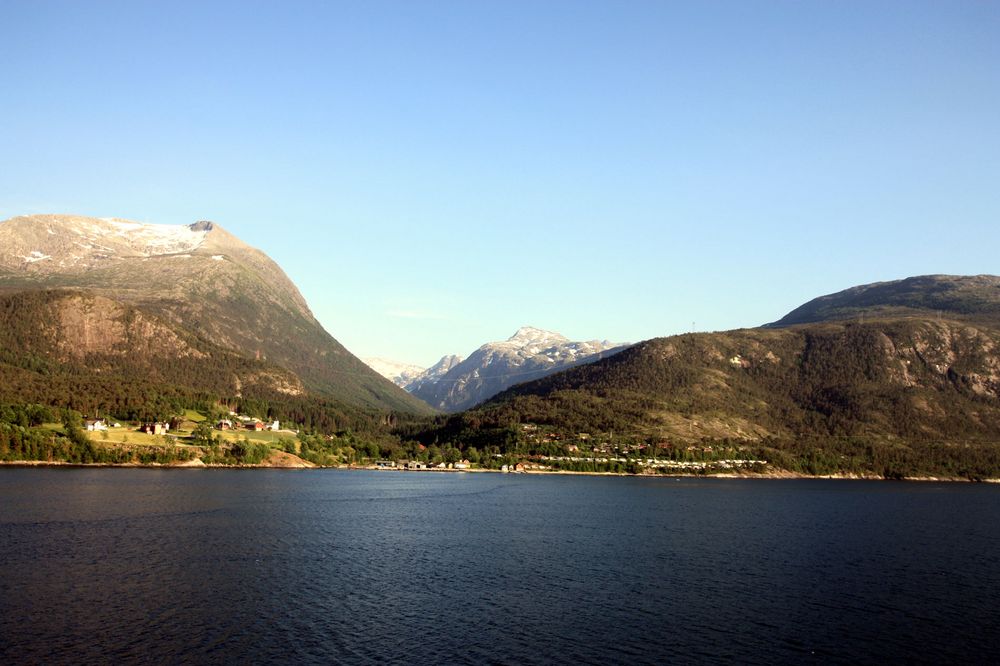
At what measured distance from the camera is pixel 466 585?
85.1 meters

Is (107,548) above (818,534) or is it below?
above

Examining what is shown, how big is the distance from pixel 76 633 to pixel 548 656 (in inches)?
1476

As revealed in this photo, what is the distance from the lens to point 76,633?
61.3 m

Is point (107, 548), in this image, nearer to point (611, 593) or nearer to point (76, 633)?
point (76, 633)

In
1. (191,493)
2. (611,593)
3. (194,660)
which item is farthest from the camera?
(191,493)

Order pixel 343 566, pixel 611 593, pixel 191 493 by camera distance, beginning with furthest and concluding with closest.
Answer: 1. pixel 191 493
2. pixel 343 566
3. pixel 611 593

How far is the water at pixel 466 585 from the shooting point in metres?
62.9

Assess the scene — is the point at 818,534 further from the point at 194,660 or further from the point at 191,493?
the point at 191,493

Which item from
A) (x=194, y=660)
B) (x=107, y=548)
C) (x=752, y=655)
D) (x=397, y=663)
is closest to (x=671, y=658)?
(x=752, y=655)

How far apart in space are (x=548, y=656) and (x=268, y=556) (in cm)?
4978

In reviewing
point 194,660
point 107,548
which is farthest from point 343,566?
point 194,660

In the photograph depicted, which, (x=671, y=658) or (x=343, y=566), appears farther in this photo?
(x=343, y=566)

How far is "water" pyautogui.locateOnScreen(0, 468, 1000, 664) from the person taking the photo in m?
62.9

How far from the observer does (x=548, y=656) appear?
199 feet
